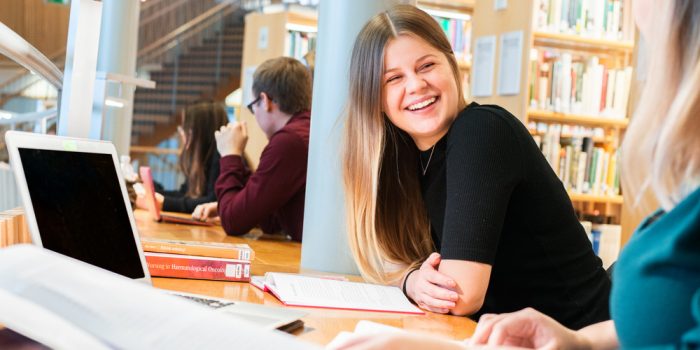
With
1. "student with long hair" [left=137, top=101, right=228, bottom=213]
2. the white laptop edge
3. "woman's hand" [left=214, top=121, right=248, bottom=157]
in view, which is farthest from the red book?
"student with long hair" [left=137, top=101, right=228, bottom=213]

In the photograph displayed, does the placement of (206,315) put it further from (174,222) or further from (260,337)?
(174,222)

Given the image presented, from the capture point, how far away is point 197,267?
1.62 m

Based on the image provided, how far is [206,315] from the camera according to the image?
70cm

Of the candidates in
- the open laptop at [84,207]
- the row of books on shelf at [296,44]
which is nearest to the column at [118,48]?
the row of books on shelf at [296,44]

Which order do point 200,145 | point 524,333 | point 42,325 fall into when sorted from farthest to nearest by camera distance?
point 200,145, point 524,333, point 42,325

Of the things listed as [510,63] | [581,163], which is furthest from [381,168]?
[581,163]

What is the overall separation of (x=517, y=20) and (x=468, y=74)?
71 cm

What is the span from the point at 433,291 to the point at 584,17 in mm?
3699

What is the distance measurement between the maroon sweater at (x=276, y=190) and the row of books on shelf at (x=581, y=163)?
2320mm

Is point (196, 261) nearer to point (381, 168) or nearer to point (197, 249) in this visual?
point (197, 249)

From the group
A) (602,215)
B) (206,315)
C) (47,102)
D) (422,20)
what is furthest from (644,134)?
(47,102)

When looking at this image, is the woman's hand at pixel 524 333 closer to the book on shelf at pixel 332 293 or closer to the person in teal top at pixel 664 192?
the person in teal top at pixel 664 192

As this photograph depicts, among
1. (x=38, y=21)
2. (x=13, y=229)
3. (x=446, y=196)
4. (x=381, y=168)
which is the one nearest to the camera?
(x=13, y=229)

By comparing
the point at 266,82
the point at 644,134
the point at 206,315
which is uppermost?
the point at 266,82
